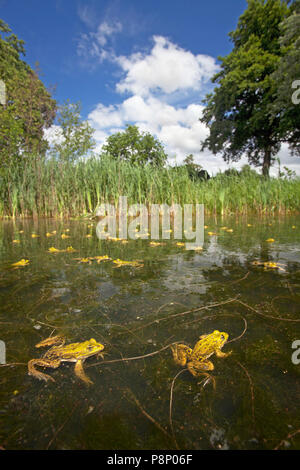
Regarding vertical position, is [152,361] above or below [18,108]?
below

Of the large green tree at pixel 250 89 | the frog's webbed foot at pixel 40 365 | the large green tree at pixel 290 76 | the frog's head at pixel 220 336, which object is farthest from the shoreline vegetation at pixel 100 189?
the large green tree at pixel 250 89

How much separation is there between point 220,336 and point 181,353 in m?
0.18

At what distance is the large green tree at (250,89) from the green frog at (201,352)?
578 inches

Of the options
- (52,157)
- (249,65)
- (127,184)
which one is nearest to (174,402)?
(127,184)

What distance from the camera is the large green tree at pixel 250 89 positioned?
1353 cm

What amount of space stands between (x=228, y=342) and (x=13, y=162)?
716 centimetres

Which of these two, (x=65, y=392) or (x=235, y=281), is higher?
(x=235, y=281)

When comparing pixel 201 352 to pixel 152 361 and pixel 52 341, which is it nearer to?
pixel 152 361

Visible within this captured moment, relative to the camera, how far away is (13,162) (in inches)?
247

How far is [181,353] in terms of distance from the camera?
2.64ft

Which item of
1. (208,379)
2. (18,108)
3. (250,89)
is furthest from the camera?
(250,89)

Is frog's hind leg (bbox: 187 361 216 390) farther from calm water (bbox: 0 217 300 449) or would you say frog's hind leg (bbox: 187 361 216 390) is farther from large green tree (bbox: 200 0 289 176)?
large green tree (bbox: 200 0 289 176)

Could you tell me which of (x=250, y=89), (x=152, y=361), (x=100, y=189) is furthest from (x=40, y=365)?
(x=250, y=89)
